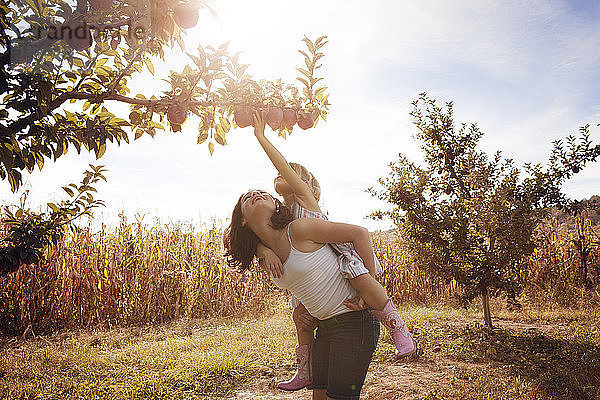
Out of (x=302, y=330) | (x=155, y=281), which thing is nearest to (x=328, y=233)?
(x=302, y=330)

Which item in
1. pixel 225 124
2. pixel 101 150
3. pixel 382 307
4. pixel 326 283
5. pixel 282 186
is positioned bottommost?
pixel 382 307

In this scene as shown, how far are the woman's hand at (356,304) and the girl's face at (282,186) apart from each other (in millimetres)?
613

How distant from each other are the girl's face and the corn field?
147 inches

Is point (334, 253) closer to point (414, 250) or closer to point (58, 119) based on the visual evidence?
point (58, 119)

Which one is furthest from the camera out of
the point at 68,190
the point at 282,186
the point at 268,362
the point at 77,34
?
the point at 268,362

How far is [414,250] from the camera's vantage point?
5590 mm

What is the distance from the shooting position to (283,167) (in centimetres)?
208

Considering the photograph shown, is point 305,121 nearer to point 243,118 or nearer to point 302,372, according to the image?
point 243,118

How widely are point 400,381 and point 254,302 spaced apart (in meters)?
3.68

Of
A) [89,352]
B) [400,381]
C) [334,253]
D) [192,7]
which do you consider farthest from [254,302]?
[192,7]

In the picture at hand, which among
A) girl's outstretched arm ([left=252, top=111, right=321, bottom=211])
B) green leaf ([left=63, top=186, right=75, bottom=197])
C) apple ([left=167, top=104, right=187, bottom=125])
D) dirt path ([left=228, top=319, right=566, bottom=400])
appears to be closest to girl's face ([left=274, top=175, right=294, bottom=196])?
girl's outstretched arm ([left=252, top=111, right=321, bottom=211])

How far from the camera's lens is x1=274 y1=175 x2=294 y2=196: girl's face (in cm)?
229

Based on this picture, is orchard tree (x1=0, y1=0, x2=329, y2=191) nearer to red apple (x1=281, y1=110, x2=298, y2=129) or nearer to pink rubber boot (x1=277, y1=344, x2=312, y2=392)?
red apple (x1=281, y1=110, x2=298, y2=129)

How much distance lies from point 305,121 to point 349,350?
3.26 ft
